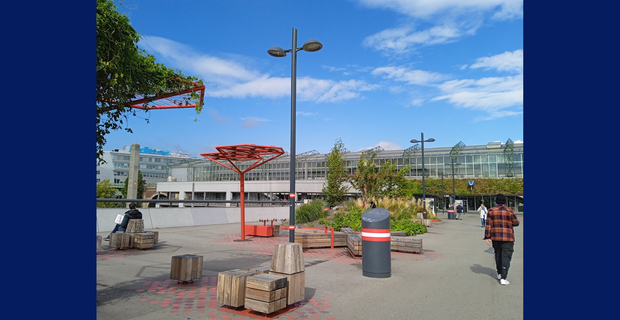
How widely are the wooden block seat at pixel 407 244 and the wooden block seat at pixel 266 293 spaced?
7169 millimetres

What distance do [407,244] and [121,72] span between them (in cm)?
991

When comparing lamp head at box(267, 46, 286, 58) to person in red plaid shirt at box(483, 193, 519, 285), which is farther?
lamp head at box(267, 46, 286, 58)

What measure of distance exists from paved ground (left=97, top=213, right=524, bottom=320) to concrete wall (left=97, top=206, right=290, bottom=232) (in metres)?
5.08

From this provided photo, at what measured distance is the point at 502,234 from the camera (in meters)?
8.02

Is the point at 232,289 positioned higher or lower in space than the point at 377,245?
lower

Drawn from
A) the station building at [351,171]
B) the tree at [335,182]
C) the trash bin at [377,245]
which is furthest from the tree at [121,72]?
the station building at [351,171]

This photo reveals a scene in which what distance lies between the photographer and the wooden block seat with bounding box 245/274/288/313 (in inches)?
220

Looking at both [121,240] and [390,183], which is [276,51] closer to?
[121,240]

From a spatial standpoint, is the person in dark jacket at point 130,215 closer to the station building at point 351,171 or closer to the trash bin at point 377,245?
the trash bin at point 377,245

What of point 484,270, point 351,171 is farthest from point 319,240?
point 351,171

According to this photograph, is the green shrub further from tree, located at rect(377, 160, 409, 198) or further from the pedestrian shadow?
the pedestrian shadow

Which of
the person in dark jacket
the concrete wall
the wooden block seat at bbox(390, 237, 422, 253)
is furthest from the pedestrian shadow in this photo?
the concrete wall

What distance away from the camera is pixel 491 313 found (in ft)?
20.1

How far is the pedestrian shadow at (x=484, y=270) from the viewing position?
9.23 m
